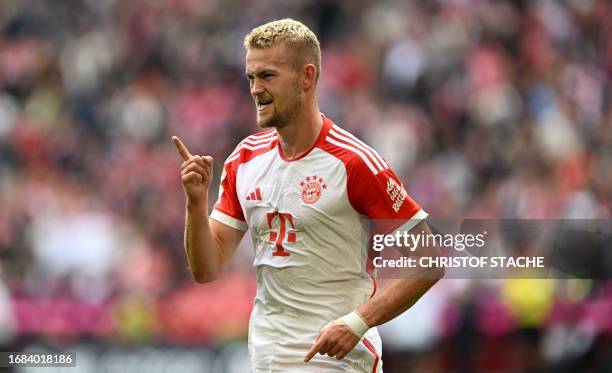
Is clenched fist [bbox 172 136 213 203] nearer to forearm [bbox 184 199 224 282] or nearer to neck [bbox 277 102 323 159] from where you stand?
forearm [bbox 184 199 224 282]

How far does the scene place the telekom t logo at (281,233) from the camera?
5551 millimetres

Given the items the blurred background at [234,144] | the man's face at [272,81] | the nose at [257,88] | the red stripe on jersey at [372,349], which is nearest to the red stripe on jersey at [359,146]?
the man's face at [272,81]

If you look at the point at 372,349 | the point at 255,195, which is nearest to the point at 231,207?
the point at 255,195

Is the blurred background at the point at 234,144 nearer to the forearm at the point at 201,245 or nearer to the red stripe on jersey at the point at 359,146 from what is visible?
the forearm at the point at 201,245

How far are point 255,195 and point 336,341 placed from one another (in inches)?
32.7

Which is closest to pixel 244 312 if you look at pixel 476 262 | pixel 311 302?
pixel 476 262

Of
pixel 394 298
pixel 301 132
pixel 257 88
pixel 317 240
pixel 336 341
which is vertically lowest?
pixel 336 341

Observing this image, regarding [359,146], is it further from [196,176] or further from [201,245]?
[201,245]

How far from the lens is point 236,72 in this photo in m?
15.8

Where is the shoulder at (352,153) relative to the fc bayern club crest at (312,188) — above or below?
above

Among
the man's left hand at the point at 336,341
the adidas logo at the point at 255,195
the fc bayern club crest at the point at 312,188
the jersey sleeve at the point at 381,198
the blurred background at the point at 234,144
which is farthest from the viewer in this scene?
the blurred background at the point at 234,144

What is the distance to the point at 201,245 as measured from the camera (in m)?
5.62

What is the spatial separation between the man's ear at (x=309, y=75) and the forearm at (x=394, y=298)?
943 mm

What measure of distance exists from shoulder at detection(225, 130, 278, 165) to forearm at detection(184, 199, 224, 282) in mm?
384
